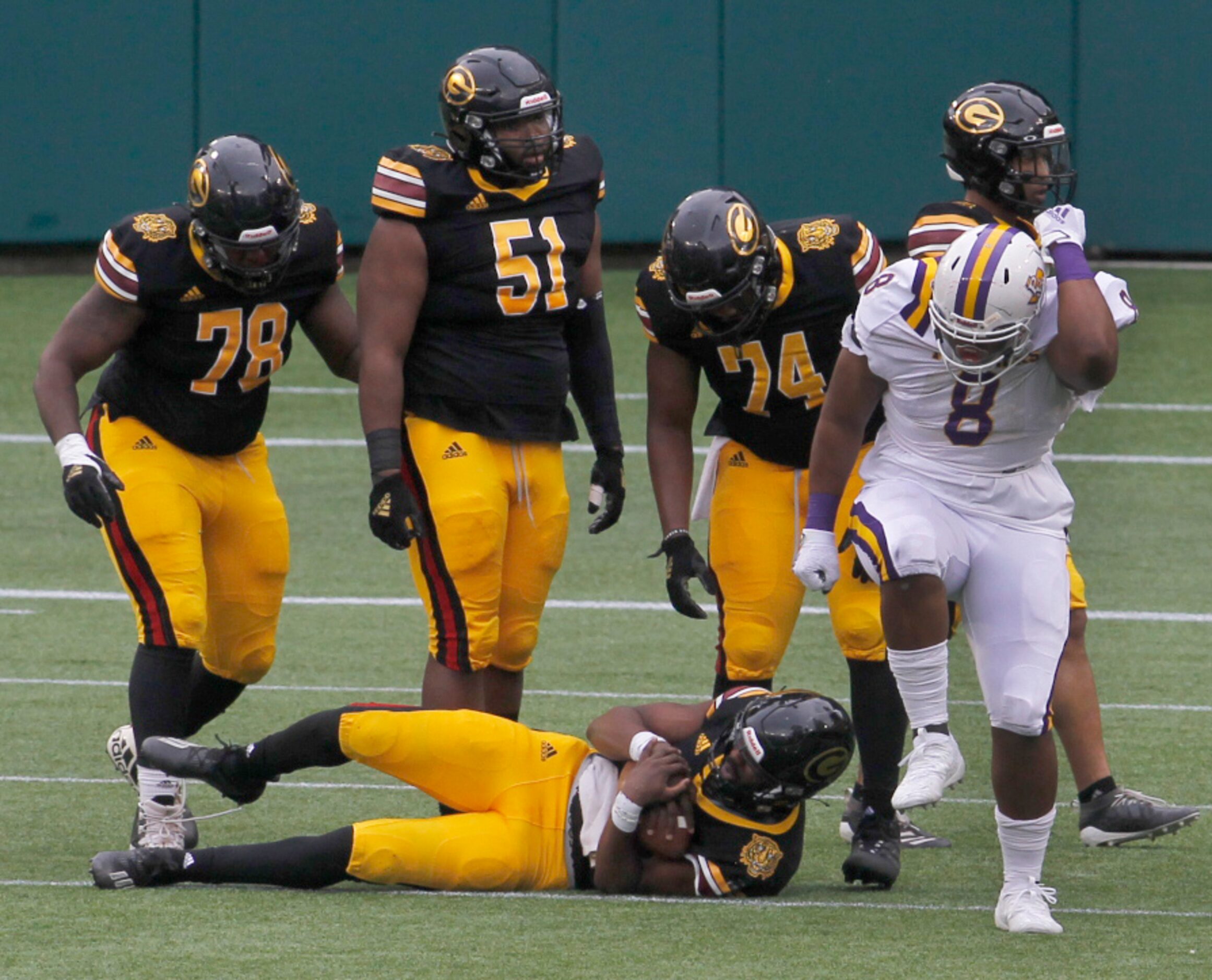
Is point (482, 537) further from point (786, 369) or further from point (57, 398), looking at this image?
point (57, 398)

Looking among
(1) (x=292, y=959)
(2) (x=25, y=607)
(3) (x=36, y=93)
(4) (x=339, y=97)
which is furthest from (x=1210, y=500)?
(3) (x=36, y=93)

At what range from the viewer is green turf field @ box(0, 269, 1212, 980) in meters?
4.26

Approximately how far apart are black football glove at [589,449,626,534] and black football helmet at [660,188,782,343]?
68 centimetres

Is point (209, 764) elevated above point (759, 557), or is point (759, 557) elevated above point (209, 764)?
point (759, 557)

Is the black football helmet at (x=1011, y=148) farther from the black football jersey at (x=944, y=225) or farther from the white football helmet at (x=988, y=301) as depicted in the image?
the white football helmet at (x=988, y=301)

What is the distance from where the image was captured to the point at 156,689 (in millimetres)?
5008

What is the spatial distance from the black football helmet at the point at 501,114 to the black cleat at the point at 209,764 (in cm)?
158

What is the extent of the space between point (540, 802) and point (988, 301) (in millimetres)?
1521

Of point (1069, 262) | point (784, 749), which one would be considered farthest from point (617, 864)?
point (1069, 262)

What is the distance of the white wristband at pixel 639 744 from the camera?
4.76 meters

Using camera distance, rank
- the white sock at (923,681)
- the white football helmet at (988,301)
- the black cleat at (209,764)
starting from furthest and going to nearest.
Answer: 1. the black cleat at (209,764)
2. the white sock at (923,681)
3. the white football helmet at (988,301)

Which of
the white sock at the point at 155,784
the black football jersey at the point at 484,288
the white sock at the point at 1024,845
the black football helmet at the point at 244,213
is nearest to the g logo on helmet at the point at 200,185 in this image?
the black football helmet at the point at 244,213

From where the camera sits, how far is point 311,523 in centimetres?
984

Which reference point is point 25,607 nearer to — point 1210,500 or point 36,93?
point 1210,500
